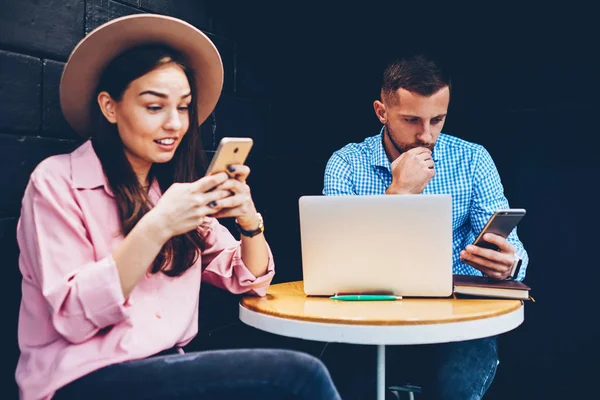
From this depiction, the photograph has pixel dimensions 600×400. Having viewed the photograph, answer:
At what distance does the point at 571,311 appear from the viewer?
281 centimetres

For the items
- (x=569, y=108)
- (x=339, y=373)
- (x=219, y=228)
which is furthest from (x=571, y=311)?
(x=219, y=228)

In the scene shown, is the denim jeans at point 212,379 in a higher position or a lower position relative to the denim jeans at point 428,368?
higher

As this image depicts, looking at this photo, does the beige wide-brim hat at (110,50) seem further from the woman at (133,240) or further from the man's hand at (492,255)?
the man's hand at (492,255)

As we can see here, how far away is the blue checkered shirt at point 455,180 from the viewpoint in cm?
256

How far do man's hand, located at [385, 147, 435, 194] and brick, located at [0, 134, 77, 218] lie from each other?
3.91 feet

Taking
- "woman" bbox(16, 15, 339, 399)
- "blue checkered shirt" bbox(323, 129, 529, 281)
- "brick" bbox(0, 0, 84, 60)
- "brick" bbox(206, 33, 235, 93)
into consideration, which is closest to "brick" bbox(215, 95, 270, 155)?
"brick" bbox(206, 33, 235, 93)

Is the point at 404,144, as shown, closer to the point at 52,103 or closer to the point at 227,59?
the point at 227,59

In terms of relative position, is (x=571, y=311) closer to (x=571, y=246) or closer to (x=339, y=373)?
(x=571, y=246)

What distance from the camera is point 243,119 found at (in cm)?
279

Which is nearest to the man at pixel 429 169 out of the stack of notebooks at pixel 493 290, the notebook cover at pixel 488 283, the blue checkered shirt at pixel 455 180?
the blue checkered shirt at pixel 455 180

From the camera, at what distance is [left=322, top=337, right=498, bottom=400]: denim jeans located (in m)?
2.09

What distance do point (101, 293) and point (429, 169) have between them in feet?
4.37

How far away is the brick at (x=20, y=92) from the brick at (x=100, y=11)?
245 millimetres

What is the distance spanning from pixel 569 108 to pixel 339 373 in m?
1.47
